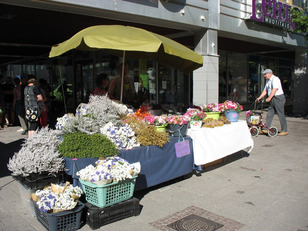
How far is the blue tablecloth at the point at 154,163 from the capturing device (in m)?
3.71

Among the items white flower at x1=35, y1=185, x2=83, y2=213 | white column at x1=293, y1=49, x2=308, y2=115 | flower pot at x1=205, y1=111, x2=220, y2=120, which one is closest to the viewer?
white flower at x1=35, y1=185, x2=83, y2=213

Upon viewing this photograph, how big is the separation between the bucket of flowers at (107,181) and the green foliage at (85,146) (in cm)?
19

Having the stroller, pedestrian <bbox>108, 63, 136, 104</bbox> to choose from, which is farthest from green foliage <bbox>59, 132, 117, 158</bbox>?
the stroller

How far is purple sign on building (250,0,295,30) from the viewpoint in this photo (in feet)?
36.3

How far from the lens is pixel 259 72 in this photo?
1886 cm

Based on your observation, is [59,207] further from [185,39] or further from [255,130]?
[185,39]

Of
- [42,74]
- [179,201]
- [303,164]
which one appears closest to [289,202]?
[179,201]

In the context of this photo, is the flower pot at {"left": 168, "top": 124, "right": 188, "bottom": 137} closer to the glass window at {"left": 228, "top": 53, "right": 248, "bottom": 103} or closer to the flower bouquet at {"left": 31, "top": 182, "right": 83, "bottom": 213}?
the flower bouquet at {"left": 31, "top": 182, "right": 83, "bottom": 213}

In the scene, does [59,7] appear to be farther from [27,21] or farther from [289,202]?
[289,202]

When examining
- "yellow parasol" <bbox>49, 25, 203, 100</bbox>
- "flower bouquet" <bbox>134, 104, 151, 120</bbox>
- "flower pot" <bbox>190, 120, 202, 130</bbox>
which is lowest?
"flower pot" <bbox>190, 120, 202, 130</bbox>

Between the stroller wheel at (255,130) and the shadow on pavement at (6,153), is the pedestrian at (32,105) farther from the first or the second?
the stroller wheel at (255,130)

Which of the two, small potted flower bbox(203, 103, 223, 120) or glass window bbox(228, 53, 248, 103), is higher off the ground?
glass window bbox(228, 53, 248, 103)

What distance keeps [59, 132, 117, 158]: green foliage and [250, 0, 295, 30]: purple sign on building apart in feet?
29.2

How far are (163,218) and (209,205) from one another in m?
0.73
